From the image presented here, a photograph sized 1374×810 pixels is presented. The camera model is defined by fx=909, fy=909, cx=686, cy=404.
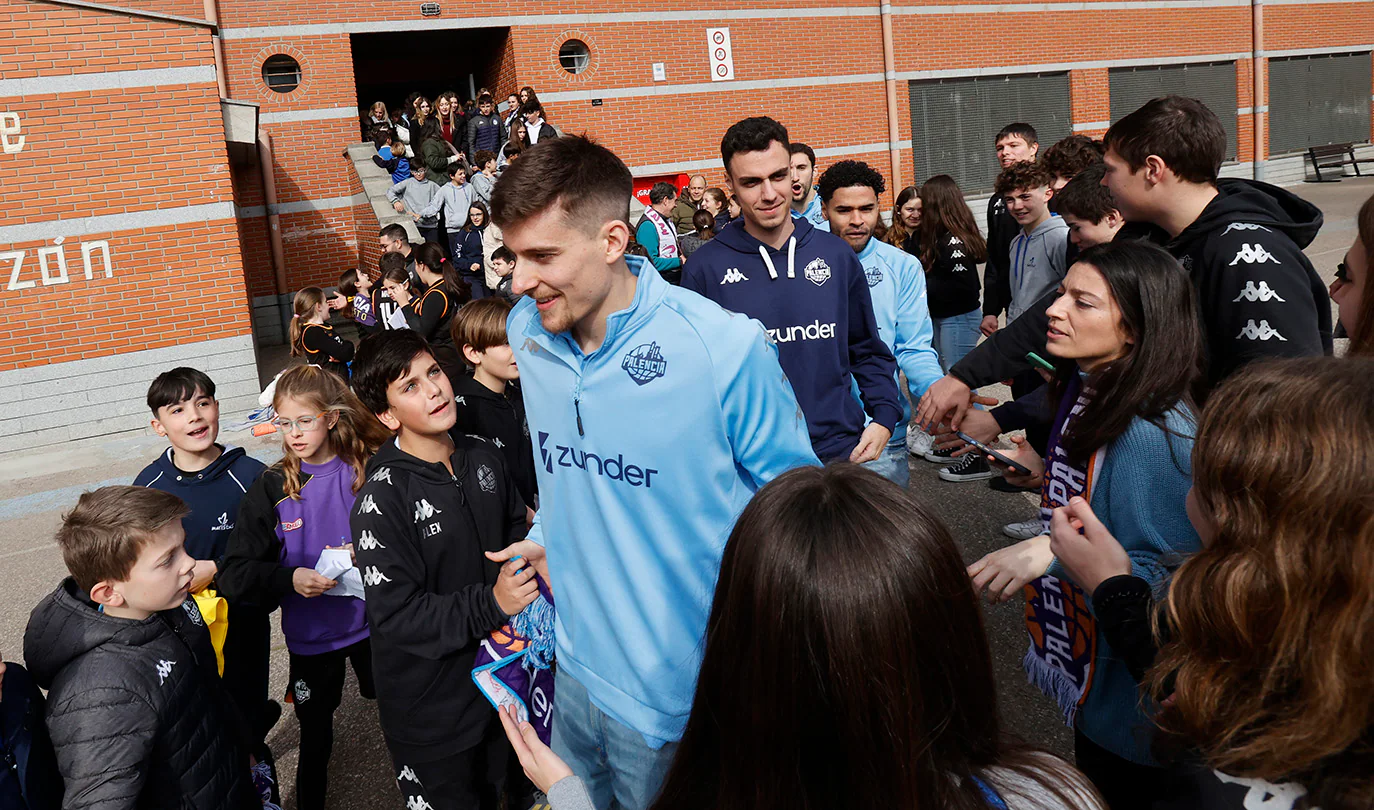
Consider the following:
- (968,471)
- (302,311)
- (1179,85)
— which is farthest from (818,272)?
(1179,85)

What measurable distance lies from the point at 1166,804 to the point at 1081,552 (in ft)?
1.84

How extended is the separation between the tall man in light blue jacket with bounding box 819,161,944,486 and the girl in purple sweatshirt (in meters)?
2.22

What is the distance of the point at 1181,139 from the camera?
294 cm

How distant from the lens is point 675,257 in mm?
11531

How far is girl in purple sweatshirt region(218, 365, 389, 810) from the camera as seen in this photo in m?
3.30

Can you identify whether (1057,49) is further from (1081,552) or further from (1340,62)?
(1081,552)

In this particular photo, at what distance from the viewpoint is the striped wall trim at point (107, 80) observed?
11008 millimetres

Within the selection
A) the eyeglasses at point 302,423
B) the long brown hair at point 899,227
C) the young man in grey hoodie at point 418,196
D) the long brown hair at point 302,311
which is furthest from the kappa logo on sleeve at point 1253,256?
the young man in grey hoodie at point 418,196

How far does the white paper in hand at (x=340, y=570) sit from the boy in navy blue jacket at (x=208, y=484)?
0.47m

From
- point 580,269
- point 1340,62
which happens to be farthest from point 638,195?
point 1340,62

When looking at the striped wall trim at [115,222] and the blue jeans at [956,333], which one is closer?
the blue jeans at [956,333]

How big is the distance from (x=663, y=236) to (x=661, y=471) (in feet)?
31.3

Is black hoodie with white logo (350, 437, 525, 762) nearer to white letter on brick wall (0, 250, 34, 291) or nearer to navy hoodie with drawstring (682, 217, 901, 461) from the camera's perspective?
navy hoodie with drawstring (682, 217, 901, 461)

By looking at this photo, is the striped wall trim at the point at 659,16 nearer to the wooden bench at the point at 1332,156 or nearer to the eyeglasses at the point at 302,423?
the wooden bench at the point at 1332,156
